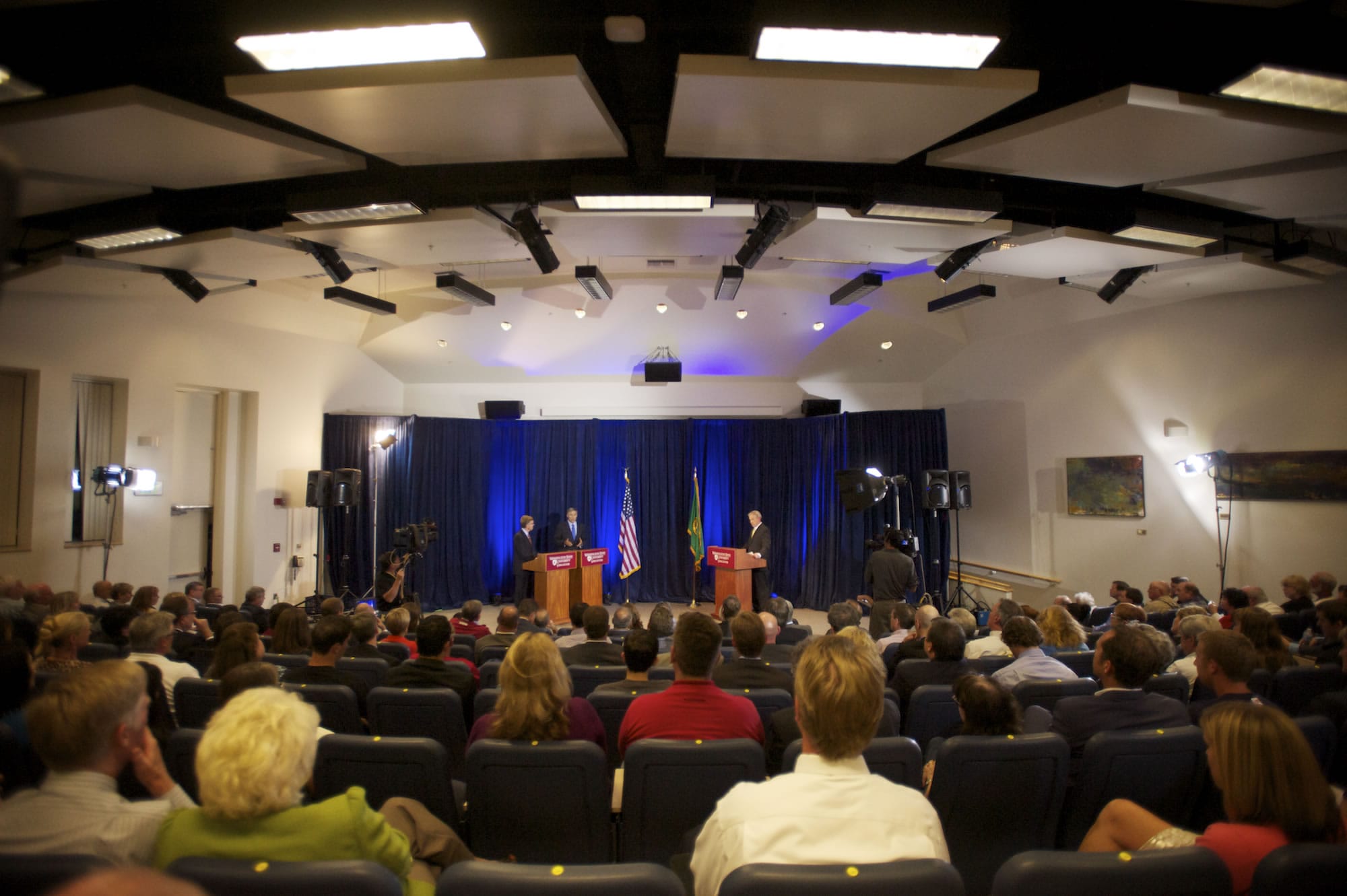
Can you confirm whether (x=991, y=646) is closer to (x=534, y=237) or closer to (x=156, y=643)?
(x=534, y=237)

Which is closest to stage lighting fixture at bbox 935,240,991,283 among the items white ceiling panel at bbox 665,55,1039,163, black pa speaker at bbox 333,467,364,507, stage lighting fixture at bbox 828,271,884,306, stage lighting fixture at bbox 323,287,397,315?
stage lighting fixture at bbox 828,271,884,306

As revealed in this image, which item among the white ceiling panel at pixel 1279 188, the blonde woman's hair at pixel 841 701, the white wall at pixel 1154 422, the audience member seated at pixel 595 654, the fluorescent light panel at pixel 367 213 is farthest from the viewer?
the white wall at pixel 1154 422

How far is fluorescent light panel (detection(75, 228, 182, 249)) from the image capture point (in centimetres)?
514

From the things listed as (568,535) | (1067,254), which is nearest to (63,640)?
(1067,254)

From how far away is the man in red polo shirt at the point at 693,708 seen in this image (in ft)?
8.59

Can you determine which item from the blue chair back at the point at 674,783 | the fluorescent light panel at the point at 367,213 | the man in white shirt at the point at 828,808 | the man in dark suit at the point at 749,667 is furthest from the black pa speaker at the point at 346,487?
the man in white shirt at the point at 828,808

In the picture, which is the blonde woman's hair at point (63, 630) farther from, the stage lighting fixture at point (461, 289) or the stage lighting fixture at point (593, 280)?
the stage lighting fixture at point (593, 280)

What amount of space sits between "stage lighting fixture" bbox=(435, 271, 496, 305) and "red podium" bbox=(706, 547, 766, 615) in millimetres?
4718

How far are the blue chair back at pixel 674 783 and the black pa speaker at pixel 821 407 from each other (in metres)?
9.35

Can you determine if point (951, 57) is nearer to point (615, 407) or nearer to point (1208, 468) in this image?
point (1208, 468)

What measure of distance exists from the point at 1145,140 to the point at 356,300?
288 inches

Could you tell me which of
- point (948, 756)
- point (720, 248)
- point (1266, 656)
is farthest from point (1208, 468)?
point (948, 756)

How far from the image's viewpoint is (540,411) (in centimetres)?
1202

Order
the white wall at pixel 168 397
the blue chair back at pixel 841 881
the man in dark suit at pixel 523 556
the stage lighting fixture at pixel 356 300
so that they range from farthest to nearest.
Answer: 1. the man in dark suit at pixel 523 556
2. the stage lighting fixture at pixel 356 300
3. the white wall at pixel 168 397
4. the blue chair back at pixel 841 881
